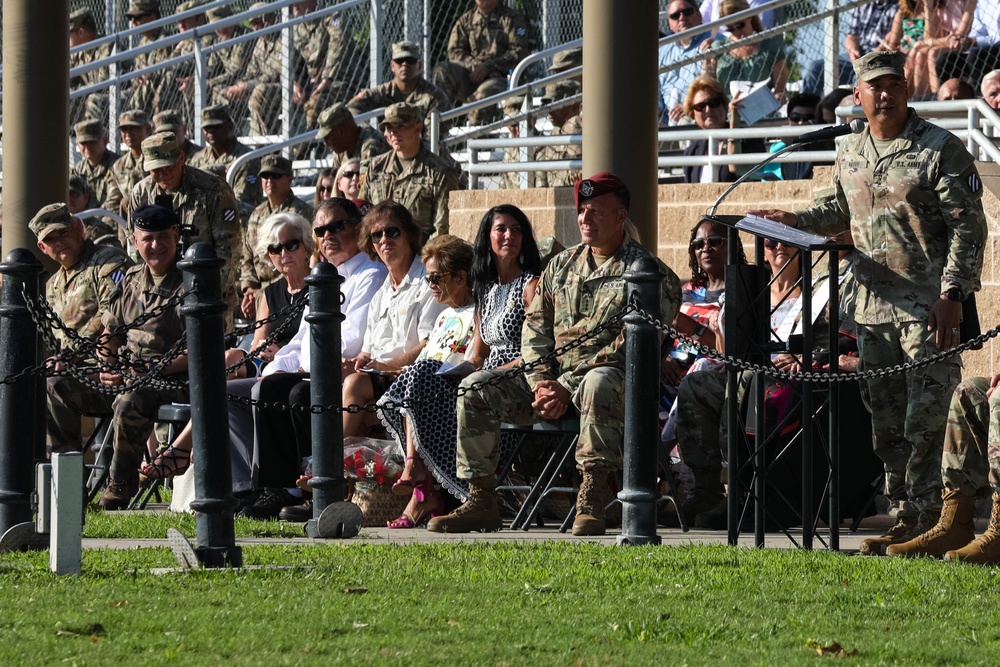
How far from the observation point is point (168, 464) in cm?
1119

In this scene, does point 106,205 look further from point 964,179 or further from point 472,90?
point 964,179

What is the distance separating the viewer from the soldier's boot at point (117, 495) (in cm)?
1120

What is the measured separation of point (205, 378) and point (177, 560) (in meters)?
0.76

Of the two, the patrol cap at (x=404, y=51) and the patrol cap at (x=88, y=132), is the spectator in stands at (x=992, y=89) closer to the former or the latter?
the patrol cap at (x=404, y=51)

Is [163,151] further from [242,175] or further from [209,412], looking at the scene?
[209,412]

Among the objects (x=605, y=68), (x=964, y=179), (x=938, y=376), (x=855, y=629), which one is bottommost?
(x=855, y=629)

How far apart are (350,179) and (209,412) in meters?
6.72

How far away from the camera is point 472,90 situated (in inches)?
750

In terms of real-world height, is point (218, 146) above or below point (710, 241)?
above

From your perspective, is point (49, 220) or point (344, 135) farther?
point (344, 135)

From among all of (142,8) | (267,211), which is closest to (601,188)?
(267,211)

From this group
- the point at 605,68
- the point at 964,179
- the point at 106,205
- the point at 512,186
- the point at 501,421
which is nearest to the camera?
the point at 964,179

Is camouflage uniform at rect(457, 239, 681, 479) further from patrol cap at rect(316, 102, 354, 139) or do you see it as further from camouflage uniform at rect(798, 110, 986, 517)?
patrol cap at rect(316, 102, 354, 139)

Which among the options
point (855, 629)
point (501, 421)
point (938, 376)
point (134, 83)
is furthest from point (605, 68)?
point (134, 83)
